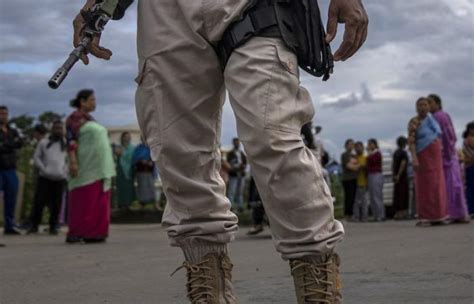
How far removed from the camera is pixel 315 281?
10.8ft

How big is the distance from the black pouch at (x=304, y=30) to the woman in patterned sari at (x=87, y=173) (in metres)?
8.84

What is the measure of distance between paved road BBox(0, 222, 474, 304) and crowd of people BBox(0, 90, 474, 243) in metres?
1.27

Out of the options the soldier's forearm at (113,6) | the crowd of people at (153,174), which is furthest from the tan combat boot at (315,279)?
the crowd of people at (153,174)

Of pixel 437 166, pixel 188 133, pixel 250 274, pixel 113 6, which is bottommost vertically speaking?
pixel 250 274

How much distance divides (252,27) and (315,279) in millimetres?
874

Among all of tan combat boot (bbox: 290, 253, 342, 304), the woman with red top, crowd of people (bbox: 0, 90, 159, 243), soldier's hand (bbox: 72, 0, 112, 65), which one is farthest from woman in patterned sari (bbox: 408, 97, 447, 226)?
tan combat boot (bbox: 290, 253, 342, 304)

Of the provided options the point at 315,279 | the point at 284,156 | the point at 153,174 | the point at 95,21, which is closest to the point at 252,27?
the point at 284,156

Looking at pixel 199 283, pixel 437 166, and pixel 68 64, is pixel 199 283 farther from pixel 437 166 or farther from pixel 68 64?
pixel 437 166

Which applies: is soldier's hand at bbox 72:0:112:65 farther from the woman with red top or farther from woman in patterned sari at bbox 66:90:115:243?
the woman with red top

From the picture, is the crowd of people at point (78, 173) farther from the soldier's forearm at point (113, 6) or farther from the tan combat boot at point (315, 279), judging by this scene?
the tan combat boot at point (315, 279)

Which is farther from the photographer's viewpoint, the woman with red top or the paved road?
the woman with red top

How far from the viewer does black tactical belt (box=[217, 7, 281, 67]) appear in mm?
3277

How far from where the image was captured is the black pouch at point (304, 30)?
130 inches

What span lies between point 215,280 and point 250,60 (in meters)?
0.88
